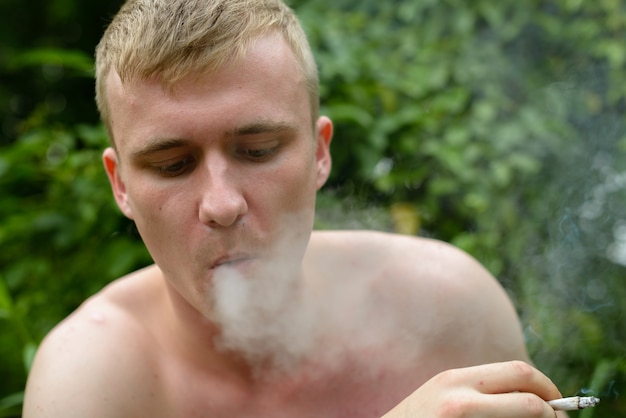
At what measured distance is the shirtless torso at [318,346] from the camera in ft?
5.55

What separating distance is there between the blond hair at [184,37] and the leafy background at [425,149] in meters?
1.26

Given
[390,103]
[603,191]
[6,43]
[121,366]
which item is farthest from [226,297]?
[6,43]

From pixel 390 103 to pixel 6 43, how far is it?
2942 millimetres

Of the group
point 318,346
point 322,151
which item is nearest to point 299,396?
point 318,346

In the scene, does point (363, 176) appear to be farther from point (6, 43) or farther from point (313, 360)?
point (6, 43)

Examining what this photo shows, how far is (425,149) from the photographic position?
327 cm

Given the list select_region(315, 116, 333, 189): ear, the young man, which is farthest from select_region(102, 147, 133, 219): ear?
select_region(315, 116, 333, 189): ear

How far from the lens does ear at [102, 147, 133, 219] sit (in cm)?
177

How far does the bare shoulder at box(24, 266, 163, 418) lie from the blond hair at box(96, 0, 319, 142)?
486mm

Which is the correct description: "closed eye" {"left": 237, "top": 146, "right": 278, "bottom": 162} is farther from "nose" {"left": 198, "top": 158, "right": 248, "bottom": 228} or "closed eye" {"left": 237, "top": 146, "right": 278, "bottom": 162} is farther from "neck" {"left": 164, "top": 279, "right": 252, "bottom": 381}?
"neck" {"left": 164, "top": 279, "right": 252, "bottom": 381}

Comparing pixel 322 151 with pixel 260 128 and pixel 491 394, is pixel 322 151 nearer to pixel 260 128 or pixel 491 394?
pixel 260 128

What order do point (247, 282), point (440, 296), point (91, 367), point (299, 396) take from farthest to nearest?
point (440, 296) → point (299, 396) → point (91, 367) → point (247, 282)

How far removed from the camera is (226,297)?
5.11 ft

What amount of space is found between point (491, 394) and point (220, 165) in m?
0.66
